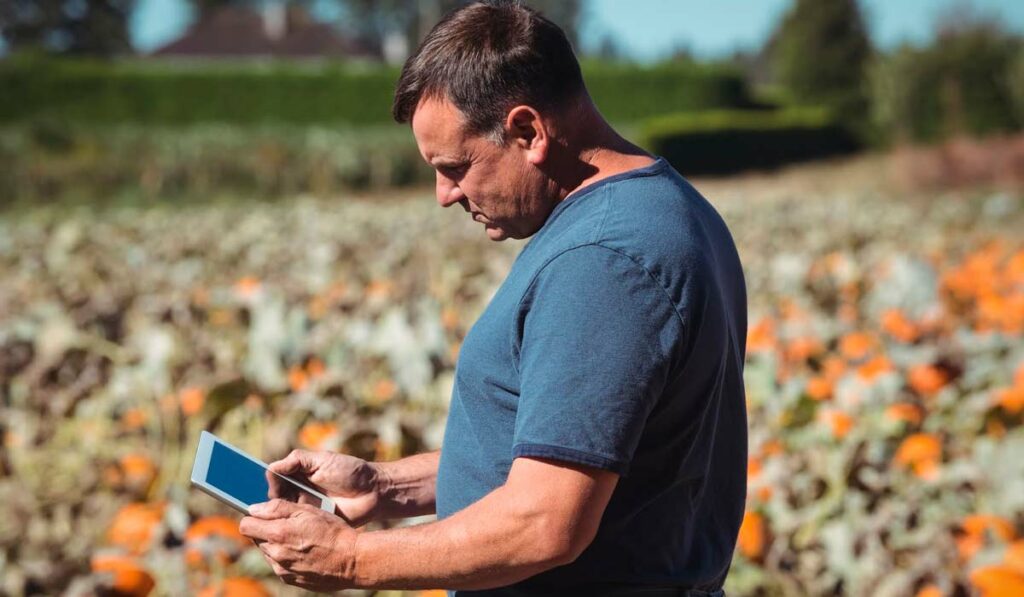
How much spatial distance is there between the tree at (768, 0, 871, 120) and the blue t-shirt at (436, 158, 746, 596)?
37.7 meters

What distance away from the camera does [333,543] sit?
5.35 ft

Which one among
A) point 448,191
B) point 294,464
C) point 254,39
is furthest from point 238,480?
point 254,39

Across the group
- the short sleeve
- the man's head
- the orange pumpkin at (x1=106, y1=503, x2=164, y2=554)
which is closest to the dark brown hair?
the man's head

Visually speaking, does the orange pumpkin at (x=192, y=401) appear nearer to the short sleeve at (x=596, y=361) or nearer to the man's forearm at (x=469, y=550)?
the man's forearm at (x=469, y=550)

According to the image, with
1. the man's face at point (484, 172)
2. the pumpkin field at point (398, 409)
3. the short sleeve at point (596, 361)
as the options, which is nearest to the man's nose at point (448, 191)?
the man's face at point (484, 172)

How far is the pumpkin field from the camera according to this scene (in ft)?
9.89

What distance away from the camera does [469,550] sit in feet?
5.10

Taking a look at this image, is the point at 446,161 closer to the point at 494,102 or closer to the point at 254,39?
the point at 494,102

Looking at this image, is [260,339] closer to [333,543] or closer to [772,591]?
[772,591]

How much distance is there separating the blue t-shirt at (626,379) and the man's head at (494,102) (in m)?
0.07

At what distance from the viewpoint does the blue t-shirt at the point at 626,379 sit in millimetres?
1502

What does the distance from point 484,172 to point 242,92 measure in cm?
3232

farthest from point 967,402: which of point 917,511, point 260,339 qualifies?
point 260,339

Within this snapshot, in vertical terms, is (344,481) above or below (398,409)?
above
